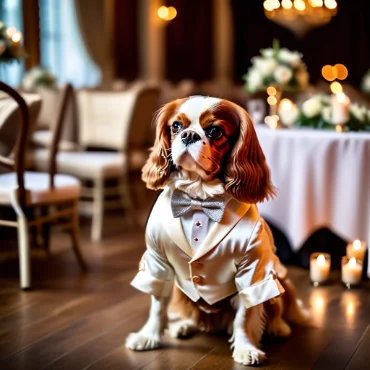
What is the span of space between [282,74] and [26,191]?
184 cm

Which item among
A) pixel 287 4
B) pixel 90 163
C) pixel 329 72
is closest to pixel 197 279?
pixel 90 163

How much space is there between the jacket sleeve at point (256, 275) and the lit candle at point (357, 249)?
124 centimetres

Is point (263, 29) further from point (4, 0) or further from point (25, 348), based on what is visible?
point (25, 348)

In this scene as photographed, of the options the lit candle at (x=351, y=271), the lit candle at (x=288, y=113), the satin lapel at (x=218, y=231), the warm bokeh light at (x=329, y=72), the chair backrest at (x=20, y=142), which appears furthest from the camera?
the warm bokeh light at (x=329, y=72)

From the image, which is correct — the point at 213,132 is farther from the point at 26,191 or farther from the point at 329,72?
the point at 329,72

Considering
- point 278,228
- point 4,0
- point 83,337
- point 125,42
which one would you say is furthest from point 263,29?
point 83,337

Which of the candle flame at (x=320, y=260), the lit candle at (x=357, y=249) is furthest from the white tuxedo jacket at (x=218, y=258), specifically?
the lit candle at (x=357, y=249)

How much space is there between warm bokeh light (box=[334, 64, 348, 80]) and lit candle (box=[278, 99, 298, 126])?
6910mm

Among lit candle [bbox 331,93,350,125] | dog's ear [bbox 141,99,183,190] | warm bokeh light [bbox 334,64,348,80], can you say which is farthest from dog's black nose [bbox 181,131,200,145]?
warm bokeh light [bbox 334,64,348,80]

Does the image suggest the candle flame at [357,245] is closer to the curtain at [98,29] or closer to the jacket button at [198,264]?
the jacket button at [198,264]

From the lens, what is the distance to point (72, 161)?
175 inches

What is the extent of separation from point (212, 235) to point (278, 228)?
1.47 meters

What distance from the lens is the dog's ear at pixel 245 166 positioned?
206 cm

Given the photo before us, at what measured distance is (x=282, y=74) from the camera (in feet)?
13.2
